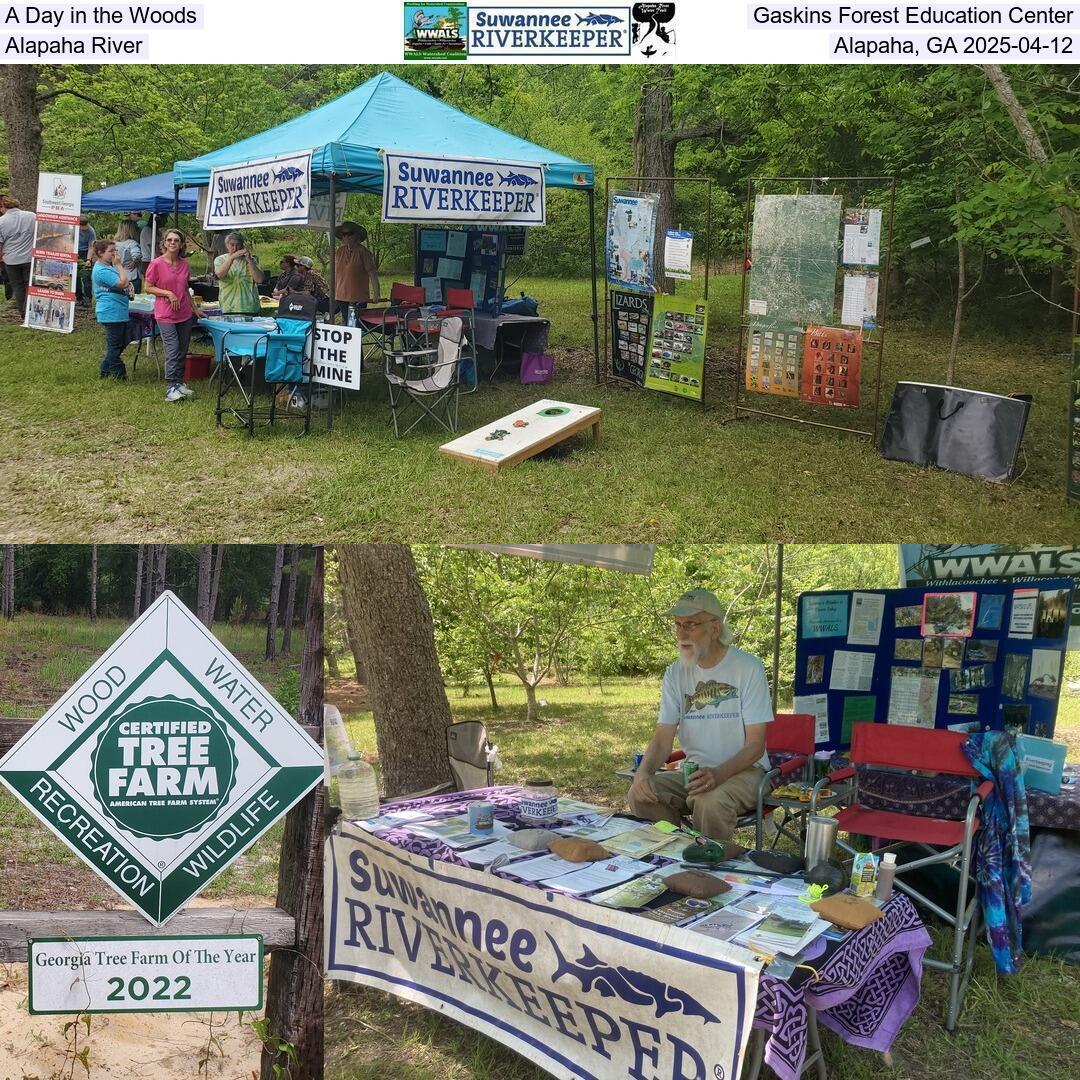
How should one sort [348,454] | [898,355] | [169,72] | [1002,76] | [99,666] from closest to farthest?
[99,666] → [1002,76] → [348,454] → [898,355] → [169,72]

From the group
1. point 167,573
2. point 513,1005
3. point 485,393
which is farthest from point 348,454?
point 513,1005

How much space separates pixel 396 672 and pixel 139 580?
2.00m

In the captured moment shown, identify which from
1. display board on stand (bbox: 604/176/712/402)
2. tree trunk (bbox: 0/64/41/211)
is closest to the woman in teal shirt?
display board on stand (bbox: 604/176/712/402)

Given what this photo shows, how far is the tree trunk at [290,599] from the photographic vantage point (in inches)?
128

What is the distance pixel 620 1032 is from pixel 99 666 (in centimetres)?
169

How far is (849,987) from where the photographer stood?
8.95 ft

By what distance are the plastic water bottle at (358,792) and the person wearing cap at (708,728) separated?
3.38 ft

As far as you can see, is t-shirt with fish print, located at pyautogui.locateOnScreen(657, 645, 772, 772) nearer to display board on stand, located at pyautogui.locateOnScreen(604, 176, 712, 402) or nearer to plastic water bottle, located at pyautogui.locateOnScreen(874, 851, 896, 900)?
plastic water bottle, located at pyautogui.locateOnScreen(874, 851, 896, 900)

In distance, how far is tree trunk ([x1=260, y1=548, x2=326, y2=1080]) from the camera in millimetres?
3213

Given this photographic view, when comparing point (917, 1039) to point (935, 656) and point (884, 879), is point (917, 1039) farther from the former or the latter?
point (935, 656)

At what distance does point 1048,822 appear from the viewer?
400cm

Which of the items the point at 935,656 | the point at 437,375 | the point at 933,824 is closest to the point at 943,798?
the point at 933,824

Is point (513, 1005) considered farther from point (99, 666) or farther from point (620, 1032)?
point (99, 666)

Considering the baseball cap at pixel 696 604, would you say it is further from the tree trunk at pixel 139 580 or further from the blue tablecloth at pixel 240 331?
the blue tablecloth at pixel 240 331
